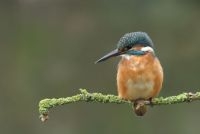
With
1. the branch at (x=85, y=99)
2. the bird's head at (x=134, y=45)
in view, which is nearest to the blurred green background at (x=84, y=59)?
the bird's head at (x=134, y=45)

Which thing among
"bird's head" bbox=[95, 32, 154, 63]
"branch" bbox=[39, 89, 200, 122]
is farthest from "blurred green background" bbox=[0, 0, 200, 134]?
"branch" bbox=[39, 89, 200, 122]

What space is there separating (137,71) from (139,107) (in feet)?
0.65

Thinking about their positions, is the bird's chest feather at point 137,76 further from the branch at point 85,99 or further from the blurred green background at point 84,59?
the blurred green background at point 84,59

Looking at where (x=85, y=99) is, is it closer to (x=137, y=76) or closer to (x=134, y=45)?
(x=137, y=76)

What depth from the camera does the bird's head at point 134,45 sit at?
4508 mm

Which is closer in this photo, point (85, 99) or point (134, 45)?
point (85, 99)

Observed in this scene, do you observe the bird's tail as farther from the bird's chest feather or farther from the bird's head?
the bird's head

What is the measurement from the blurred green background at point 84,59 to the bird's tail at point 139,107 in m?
6.55

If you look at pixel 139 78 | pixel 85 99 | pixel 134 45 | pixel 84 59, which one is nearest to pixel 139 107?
pixel 139 78

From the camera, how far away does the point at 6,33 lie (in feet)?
53.2

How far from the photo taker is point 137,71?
454cm

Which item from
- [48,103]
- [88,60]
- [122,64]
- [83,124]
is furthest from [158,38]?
[48,103]

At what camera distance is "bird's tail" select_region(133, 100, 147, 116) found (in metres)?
4.42

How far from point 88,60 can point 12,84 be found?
1.45 m
